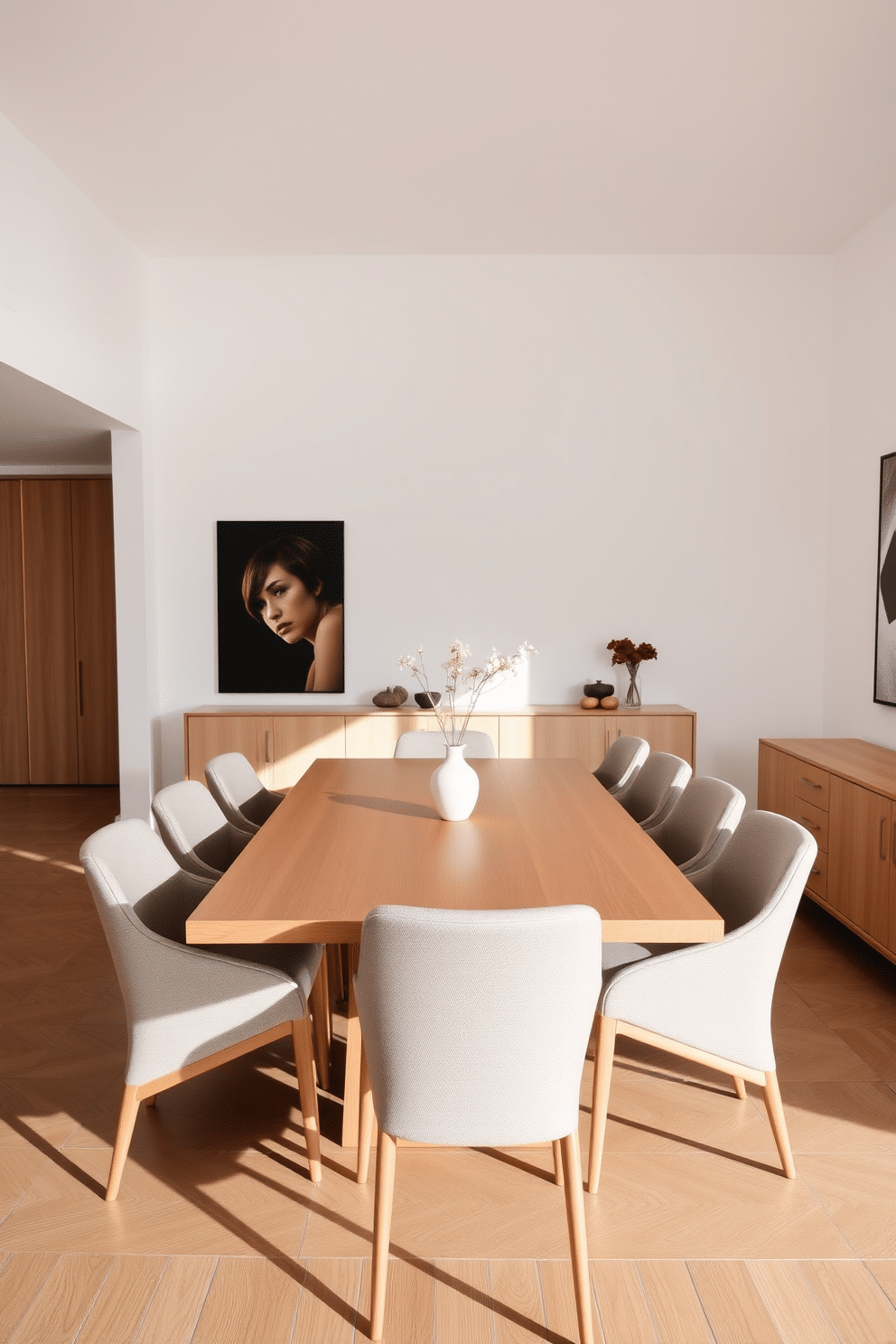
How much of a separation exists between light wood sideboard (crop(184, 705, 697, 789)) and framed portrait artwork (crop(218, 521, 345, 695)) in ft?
1.59

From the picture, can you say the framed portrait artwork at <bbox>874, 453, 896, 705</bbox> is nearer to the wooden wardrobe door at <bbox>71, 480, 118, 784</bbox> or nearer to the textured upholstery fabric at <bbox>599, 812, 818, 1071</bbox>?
the textured upholstery fabric at <bbox>599, 812, 818, 1071</bbox>

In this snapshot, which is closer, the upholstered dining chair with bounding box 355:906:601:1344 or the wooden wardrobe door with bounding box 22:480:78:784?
the upholstered dining chair with bounding box 355:906:601:1344

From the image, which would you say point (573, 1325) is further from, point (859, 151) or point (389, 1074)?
point (859, 151)

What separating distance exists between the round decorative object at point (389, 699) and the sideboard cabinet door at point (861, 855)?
8.37ft

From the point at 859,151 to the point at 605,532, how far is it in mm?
2415

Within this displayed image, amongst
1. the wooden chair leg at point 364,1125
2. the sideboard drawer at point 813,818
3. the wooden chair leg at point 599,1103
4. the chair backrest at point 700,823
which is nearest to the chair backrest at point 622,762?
the chair backrest at point 700,823

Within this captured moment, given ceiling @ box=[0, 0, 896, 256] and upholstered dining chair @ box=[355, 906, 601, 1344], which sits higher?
ceiling @ box=[0, 0, 896, 256]

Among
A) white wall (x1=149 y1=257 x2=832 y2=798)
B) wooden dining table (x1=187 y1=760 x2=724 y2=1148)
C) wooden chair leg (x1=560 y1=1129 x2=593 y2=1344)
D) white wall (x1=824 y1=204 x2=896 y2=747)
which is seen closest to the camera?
wooden chair leg (x1=560 y1=1129 x2=593 y2=1344)

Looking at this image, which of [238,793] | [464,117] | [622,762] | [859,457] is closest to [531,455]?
[859,457]

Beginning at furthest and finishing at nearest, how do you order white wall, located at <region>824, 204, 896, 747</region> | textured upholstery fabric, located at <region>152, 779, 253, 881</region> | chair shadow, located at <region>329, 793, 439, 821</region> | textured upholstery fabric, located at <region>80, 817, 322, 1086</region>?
white wall, located at <region>824, 204, 896, 747</region>, chair shadow, located at <region>329, 793, 439, 821</region>, textured upholstery fabric, located at <region>152, 779, 253, 881</region>, textured upholstery fabric, located at <region>80, 817, 322, 1086</region>

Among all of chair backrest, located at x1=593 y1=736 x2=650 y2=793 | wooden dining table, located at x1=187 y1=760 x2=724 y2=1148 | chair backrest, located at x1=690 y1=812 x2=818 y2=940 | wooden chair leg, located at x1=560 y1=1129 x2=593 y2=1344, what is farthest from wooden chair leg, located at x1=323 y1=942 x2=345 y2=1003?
wooden chair leg, located at x1=560 y1=1129 x2=593 y2=1344

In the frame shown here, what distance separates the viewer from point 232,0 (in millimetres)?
3254

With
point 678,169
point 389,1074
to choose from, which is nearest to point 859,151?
point 678,169

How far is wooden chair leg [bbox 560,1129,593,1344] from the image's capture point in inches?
74.5
